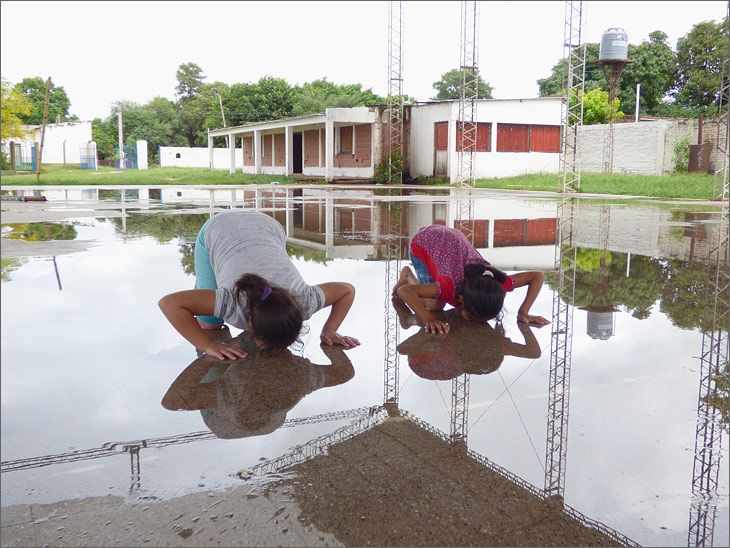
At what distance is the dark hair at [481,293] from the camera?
4.46 meters

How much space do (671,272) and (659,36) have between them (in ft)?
138

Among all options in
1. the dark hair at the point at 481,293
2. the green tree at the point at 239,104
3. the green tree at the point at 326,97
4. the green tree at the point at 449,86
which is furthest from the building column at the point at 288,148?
the green tree at the point at 449,86

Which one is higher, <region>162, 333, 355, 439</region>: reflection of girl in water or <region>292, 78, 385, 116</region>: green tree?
<region>292, 78, 385, 116</region>: green tree

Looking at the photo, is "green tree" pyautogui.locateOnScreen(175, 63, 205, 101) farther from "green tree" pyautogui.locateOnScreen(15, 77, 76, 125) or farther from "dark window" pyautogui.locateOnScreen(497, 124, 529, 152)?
"dark window" pyautogui.locateOnScreen(497, 124, 529, 152)

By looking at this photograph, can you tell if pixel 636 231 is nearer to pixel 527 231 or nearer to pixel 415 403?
pixel 527 231

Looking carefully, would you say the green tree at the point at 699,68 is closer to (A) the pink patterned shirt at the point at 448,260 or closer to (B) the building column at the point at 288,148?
(B) the building column at the point at 288,148

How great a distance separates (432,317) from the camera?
477cm

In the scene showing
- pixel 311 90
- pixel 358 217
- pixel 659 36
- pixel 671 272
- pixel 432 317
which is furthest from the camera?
pixel 311 90

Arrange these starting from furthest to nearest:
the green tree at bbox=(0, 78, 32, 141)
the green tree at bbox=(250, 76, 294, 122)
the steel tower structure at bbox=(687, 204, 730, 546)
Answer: the green tree at bbox=(250, 76, 294, 122) → the green tree at bbox=(0, 78, 32, 141) → the steel tower structure at bbox=(687, 204, 730, 546)

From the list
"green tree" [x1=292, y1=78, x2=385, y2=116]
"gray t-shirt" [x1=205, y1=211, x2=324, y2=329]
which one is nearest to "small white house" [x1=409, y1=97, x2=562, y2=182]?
"green tree" [x1=292, y1=78, x2=385, y2=116]

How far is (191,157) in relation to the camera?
55.2 m

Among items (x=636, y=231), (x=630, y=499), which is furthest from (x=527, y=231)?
(x=630, y=499)

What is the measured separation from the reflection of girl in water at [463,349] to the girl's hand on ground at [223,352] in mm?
985

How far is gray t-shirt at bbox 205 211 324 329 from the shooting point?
397 centimetres
